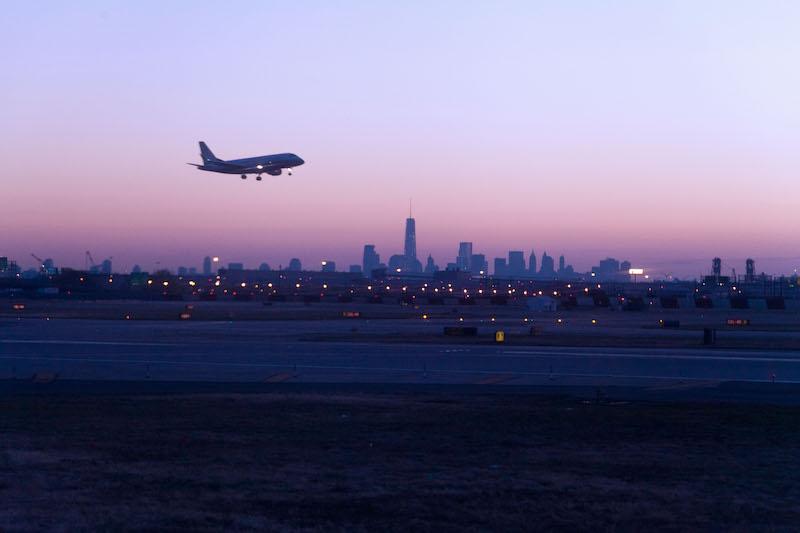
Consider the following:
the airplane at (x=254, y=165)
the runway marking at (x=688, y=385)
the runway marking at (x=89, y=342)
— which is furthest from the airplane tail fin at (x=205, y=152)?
the runway marking at (x=688, y=385)

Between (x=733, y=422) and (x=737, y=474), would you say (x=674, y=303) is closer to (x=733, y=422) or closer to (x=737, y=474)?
(x=733, y=422)

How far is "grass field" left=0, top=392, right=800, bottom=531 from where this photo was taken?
11.7 metres

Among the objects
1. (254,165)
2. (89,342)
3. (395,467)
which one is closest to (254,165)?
(254,165)

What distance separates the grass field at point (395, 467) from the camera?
461 inches

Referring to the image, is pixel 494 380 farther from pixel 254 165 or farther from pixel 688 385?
pixel 254 165

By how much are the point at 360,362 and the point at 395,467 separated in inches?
969

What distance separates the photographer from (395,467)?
15172mm

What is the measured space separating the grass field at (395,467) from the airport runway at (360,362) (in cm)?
1001

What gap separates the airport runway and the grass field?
1001 centimetres

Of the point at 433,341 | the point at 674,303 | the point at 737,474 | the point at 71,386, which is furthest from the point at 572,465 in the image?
the point at 674,303

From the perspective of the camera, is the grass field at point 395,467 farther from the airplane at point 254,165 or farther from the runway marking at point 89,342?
the airplane at point 254,165

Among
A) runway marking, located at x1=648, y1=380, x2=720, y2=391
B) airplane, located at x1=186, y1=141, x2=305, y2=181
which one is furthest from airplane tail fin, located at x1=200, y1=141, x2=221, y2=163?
runway marking, located at x1=648, y1=380, x2=720, y2=391

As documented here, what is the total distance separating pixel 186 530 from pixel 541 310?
88.6 metres

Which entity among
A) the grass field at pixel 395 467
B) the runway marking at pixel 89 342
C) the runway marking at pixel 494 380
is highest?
the grass field at pixel 395 467
